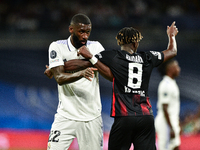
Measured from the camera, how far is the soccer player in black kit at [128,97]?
3.13m

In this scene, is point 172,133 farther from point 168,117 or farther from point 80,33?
point 80,33

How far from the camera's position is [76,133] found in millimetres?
3539

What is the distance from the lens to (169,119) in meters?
5.62

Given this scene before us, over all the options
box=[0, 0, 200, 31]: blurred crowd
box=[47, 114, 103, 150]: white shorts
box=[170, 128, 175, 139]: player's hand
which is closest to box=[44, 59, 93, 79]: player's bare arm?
box=[47, 114, 103, 150]: white shorts

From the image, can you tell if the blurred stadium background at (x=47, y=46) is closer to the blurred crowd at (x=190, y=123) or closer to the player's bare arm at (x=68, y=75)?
the blurred crowd at (x=190, y=123)

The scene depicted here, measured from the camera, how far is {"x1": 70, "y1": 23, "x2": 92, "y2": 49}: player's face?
11.4 ft

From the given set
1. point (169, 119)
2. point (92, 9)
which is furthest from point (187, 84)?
point (92, 9)

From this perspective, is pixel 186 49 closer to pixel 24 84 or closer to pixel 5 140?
pixel 24 84

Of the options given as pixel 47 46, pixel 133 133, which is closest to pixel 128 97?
pixel 133 133

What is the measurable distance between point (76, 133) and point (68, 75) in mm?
781

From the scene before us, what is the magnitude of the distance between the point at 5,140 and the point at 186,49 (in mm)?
6201

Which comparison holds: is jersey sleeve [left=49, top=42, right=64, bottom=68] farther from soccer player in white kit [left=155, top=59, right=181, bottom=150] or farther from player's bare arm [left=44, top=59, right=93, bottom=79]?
soccer player in white kit [left=155, top=59, right=181, bottom=150]

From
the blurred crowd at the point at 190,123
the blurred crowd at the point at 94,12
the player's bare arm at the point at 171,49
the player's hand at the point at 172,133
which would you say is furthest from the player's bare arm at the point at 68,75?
the blurred crowd at the point at 94,12

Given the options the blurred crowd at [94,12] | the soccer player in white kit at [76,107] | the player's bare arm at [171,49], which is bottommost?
the soccer player in white kit at [76,107]
